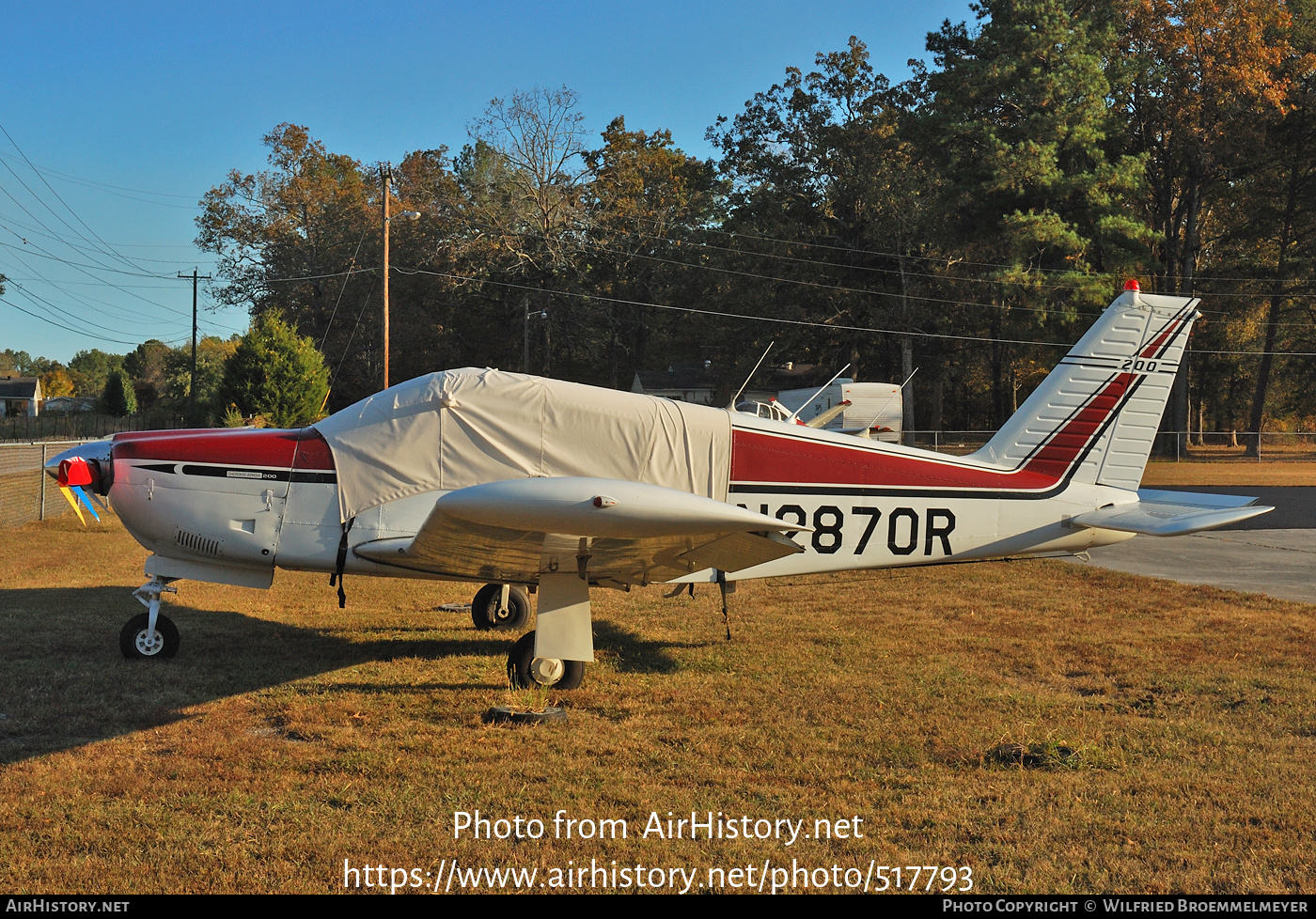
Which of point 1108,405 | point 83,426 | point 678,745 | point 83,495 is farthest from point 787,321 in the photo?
point 678,745

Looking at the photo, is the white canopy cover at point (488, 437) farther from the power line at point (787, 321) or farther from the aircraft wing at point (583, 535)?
the power line at point (787, 321)

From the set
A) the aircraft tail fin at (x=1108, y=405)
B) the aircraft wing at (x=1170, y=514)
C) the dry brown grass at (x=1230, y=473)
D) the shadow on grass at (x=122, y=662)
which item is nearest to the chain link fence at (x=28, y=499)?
the shadow on grass at (x=122, y=662)

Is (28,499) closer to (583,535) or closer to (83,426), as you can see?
(583,535)

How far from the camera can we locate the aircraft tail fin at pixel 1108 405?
26.8 feet

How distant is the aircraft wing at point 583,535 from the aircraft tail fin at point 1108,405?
354 centimetres

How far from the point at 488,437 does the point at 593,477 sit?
137cm

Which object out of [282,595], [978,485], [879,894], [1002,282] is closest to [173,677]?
[282,595]

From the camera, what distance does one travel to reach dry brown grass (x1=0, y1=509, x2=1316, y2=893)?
3.97 metres

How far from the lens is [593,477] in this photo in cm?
574

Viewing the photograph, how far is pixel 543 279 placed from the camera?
5184 cm

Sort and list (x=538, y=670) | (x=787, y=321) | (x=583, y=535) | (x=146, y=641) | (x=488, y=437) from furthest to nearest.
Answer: (x=787, y=321), (x=146, y=641), (x=488, y=437), (x=538, y=670), (x=583, y=535)

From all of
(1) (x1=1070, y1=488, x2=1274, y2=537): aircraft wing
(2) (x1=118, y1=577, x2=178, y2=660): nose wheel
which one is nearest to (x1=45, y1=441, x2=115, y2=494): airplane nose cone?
(2) (x1=118, y1=577, x2=178, y2=660): nose wheel

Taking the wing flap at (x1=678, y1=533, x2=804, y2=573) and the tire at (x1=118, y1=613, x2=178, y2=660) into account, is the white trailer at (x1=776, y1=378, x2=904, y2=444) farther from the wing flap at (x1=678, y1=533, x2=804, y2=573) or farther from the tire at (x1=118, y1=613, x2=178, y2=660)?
the tire at (x1=118, y1=613, x2=178, y2=660)

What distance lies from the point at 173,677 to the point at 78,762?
5.94 ft
